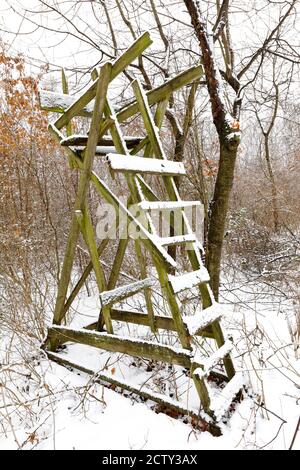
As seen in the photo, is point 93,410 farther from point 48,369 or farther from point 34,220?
point 34,220

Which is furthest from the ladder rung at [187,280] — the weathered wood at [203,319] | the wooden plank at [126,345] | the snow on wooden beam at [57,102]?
the snow on wooden beam at [57,102]

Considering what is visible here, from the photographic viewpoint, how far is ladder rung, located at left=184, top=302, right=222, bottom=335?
227cm

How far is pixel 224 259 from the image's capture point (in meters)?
6.82

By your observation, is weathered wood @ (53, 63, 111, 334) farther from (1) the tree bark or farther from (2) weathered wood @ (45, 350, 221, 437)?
(1) the tree bark

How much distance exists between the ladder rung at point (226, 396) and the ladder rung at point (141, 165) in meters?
1.70

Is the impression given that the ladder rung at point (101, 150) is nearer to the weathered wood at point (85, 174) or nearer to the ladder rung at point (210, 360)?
the weathered wood at point (85, 174)

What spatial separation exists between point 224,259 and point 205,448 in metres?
5.02

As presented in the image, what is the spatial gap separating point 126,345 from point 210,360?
2.38 feet

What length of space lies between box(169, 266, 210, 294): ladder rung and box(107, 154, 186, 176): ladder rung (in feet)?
2.74

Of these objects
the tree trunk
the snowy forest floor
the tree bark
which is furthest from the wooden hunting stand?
the tree trunk

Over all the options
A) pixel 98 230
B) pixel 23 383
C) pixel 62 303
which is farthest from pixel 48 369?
pixel 98 230

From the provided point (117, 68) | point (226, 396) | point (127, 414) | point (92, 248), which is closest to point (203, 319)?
point (226, 396)

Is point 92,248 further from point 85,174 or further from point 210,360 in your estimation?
point 210,360

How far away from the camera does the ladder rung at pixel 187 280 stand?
7.48ft
